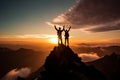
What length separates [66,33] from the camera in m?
70.1

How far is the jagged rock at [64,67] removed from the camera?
70.6 metres

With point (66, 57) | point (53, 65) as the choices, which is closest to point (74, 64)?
point (66, 57)

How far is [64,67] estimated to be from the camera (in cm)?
7062

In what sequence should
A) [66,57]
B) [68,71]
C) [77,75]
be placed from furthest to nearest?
[66,57], [68,71], [77,75]

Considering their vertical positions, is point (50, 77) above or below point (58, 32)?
below

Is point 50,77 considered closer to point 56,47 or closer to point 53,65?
point 53,65

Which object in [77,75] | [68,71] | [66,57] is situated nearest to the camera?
[77,75]

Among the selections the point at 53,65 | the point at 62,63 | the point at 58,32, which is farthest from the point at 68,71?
the point at 58,32

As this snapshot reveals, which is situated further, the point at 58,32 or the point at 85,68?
the point at 85,68

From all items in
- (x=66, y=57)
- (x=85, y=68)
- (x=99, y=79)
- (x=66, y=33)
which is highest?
(x=66, y=33)

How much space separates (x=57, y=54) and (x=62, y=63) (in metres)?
6.23

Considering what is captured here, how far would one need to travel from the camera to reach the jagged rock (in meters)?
70.6

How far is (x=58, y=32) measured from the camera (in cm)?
6831

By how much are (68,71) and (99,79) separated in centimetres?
1684
